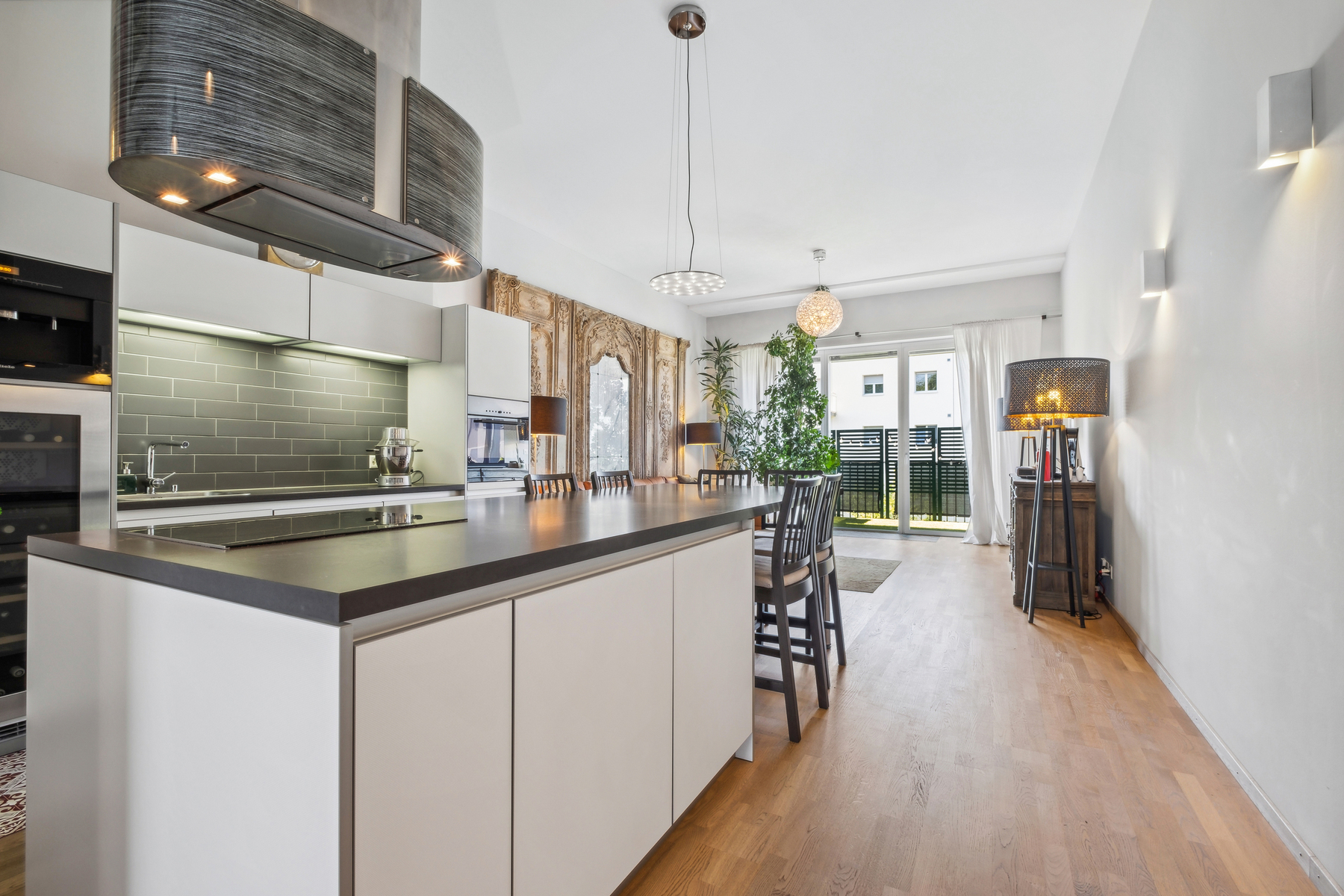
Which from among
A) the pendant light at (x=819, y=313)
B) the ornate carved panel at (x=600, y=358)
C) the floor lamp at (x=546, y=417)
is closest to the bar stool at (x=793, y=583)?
the floor lamp at (x=546, y=417)

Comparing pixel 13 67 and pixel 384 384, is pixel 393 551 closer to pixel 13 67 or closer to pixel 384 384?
pixel 13 67

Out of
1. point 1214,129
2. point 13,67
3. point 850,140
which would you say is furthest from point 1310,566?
point 13,67

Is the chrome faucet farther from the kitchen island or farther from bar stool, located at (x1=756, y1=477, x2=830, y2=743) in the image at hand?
bar stool, located at (x1=756, y1=477, x2=830, y2=743)

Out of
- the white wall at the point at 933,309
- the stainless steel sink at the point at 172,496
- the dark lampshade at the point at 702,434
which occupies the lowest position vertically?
the stainless steel sink at the point at 172,496

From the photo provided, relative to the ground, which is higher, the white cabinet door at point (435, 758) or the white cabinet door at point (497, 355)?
the white cabinet door at point (497, 355)

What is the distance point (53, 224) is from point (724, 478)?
378cm

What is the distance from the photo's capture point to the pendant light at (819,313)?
5.70 m

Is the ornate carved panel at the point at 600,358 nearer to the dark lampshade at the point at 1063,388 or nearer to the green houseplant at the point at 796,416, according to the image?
the green houseplant at the point at 796,416

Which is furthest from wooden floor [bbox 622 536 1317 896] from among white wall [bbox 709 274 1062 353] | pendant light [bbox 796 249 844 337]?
white wall [bbox 709 274 1062 353]

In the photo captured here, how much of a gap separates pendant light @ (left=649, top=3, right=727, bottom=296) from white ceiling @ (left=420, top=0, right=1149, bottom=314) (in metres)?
0.05

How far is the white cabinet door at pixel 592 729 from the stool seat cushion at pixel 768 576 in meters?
0.84

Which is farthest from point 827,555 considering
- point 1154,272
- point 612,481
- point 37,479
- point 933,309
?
point 933,309

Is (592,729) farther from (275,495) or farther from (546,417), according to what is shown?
(546,417)

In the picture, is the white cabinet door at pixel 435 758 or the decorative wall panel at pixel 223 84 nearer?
the white cabinet door at pixel 435 758
